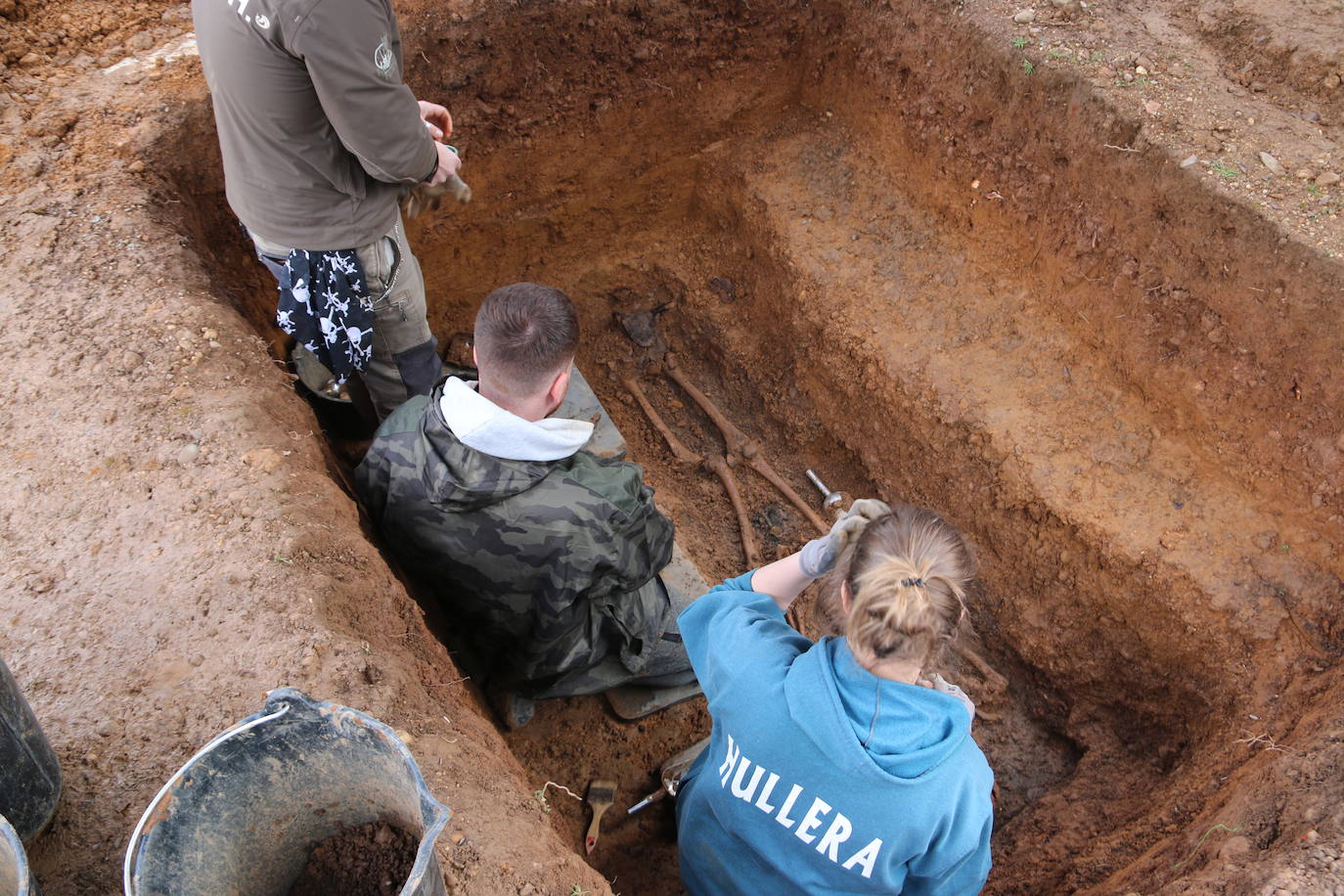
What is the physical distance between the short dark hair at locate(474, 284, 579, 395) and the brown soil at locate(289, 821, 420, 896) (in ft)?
4.42

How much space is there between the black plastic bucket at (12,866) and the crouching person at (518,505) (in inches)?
54.8

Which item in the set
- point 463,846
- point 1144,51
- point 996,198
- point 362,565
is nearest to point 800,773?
point 463,846

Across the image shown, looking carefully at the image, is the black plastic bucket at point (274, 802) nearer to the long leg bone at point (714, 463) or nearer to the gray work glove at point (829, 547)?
the gray work glove at point (829, 547)

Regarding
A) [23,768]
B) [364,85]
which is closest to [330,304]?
[364,85]

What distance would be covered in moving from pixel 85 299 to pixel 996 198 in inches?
181

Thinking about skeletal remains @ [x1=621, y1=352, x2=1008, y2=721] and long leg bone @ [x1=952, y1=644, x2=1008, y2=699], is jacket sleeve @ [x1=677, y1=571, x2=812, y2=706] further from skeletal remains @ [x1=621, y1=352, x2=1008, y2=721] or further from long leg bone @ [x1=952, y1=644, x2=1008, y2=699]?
long leg bone @ [x1=952, y1=644, x2=1008, y2=699]

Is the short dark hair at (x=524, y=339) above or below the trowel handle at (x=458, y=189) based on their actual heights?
below

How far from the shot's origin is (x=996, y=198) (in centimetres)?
481

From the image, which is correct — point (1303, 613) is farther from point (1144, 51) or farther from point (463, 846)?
point (463, 846)

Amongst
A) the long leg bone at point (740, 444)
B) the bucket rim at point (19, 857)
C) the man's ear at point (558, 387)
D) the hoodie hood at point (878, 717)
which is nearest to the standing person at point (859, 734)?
the hoodie hood at point (878, 717)

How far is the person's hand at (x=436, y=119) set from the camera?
3.62 metres

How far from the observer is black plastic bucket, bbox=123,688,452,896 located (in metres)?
1.65

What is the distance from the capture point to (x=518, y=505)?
2787 millimetres

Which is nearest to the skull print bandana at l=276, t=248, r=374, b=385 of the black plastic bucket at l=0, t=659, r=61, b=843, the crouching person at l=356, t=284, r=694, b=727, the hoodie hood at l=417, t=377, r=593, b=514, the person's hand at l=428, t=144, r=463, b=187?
the person's hand at l=428, t=144, r=463, b=187
